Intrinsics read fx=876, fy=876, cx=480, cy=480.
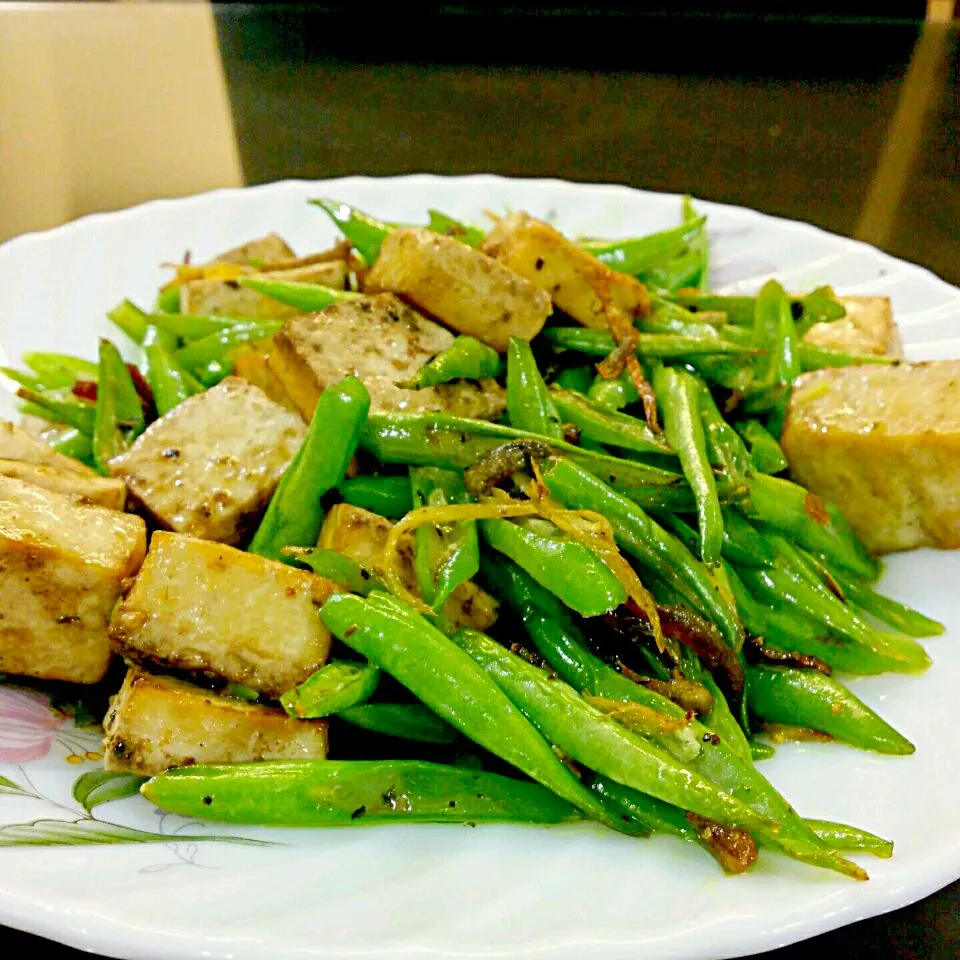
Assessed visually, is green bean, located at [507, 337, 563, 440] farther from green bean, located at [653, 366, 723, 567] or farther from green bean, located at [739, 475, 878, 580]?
green bean, located at [739, 475, 878, 580]

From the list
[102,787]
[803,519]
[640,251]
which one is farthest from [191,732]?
[640,251]

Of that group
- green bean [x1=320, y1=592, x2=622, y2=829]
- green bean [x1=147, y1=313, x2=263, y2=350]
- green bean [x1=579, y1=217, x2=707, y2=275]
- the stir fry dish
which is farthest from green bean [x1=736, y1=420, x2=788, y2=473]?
green bean [x1=147, y1=313, x2=263, y2=350]

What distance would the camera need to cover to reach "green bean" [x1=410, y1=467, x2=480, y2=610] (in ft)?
6.70

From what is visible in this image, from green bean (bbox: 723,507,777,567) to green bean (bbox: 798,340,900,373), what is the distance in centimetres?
85

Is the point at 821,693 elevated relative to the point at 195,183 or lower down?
lower down

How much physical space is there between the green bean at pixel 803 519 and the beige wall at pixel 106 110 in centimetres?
383

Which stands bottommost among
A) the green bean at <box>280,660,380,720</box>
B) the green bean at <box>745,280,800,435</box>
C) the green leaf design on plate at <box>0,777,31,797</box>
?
the green leaf design on plate at <box>0,777,31,797</box>

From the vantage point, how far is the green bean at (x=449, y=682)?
1.83 metres

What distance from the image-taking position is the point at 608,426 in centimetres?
243

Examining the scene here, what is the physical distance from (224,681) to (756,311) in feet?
6.99

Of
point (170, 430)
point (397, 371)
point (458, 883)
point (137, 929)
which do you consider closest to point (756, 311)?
point (397, 371)

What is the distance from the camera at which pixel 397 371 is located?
8.18 feet

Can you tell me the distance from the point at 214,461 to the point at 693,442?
1.31m

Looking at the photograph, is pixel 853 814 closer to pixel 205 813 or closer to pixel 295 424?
pixel 205 813
